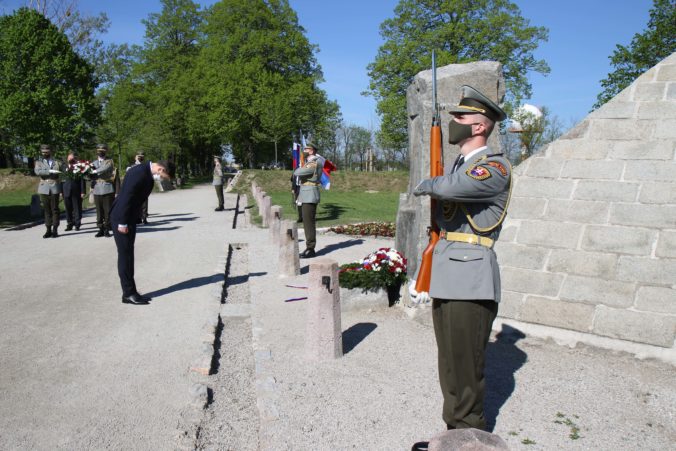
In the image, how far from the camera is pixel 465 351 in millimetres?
3387

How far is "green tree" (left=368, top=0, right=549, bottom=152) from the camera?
36094 mm

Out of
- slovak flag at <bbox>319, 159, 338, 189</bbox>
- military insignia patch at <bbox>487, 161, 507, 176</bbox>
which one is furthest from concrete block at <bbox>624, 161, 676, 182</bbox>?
slovak flag at <bbox>319, 159, 338, 189</bbox>

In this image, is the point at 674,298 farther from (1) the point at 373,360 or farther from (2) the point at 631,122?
(1) the point at 373,360

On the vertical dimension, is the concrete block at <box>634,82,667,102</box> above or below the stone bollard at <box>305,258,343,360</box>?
above

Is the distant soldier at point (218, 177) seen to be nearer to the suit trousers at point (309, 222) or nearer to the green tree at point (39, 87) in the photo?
the suit trousers at point (309, 222)

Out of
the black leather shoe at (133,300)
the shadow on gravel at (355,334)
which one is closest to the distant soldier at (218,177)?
the black leather shoe at (133,300)

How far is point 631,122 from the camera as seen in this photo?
6.12 metres

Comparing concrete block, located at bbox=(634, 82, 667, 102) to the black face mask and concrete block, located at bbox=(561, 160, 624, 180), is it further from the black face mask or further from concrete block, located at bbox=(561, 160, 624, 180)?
the black face mask

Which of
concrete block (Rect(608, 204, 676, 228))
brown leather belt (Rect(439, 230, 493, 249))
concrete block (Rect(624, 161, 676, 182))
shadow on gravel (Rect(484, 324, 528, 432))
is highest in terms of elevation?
concrete block (Rect(624, 161, 676, 182))

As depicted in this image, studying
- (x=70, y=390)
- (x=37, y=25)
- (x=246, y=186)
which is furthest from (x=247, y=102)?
(x=70, y=390)

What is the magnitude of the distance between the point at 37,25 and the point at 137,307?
113 ft

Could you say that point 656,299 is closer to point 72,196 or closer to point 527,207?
point 527,207

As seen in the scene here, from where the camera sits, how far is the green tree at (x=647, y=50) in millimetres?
23031

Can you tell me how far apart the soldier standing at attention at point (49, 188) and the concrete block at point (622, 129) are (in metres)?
11.9
